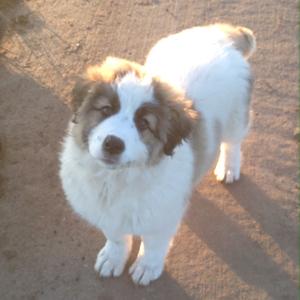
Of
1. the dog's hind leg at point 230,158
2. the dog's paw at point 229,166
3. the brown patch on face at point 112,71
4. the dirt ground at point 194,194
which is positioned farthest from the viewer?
the dog's paw at point 229,166

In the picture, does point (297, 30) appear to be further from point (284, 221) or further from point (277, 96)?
point (284, 221)

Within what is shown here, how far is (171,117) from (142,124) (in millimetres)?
209

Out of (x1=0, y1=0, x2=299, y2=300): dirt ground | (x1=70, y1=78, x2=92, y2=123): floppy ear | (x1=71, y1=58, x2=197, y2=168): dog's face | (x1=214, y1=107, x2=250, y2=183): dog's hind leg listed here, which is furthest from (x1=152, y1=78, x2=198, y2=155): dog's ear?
(x1=0, y1=0, x2=299, y2=300): dirt ground

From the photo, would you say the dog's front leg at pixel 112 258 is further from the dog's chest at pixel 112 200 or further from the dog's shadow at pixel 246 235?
the dog's shadow at pixel 246 235

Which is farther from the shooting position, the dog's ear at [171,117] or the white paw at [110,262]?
the white paw at [110,262]

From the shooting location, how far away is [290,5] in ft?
20.9

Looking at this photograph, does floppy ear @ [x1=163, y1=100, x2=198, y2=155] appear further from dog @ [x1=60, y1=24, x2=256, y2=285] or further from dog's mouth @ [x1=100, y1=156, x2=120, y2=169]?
dog's mouth @ [x1=100, y1=156, x2=120, y2=169]

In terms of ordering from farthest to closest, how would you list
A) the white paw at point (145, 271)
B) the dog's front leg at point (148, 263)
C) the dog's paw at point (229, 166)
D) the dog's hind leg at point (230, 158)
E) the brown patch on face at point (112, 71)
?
the dog's paw at point (229, 166), the dog's hind leg at point (230, 158), the white paw at point (145, 271), the dog's front leg at point (148, 263), the brown patch on face at point (112, 71)

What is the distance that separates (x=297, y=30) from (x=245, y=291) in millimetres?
3327

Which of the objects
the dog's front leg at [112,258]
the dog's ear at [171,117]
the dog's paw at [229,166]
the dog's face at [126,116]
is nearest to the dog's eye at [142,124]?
the dog's face at [126,116]

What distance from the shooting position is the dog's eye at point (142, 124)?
2.89 metres

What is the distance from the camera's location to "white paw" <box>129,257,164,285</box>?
3.95 metres

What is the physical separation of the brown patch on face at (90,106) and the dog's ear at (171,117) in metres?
0.26

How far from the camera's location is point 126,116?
284 cm
